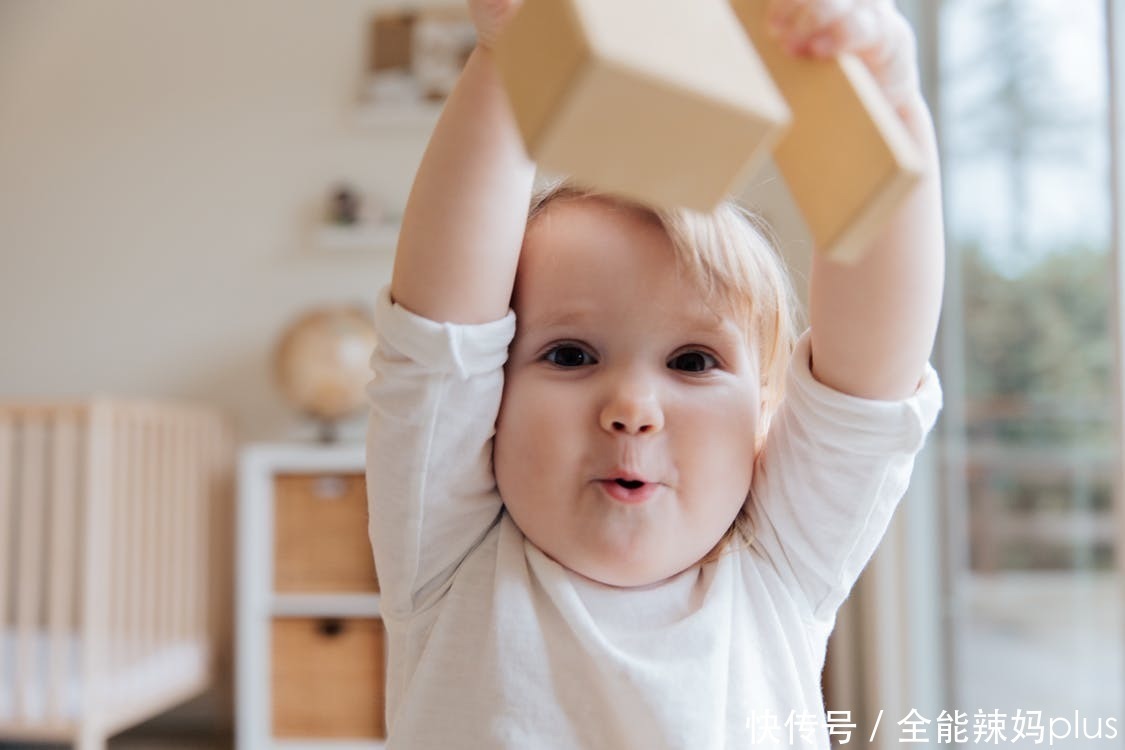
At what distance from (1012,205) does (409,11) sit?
165cm

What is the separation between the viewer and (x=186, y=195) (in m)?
2.87

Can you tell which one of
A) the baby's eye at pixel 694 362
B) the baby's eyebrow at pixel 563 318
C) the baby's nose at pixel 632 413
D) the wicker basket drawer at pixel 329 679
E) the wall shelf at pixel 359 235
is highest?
the wall shelf at pixel 359 235

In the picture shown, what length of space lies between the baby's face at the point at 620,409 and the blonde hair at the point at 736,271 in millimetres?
11

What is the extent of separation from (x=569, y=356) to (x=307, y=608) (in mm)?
1898

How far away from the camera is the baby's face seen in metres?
0.58

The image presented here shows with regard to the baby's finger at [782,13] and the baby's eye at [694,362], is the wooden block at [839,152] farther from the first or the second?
the baby's eye at [694,362]

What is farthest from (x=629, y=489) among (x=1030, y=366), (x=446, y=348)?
(x=1030, y=366)

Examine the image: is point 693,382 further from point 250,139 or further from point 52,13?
point 52,13

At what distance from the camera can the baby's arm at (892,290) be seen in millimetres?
439

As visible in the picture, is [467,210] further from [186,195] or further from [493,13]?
[186,195]

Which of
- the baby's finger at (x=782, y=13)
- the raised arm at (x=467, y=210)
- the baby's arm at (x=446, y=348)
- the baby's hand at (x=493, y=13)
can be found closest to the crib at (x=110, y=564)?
the baby's arm at (x=446, y=348)

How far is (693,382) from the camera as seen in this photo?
0.61 meters

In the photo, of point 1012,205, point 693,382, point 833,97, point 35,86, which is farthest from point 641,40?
point 35,86

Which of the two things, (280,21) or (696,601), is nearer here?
(696,601)
